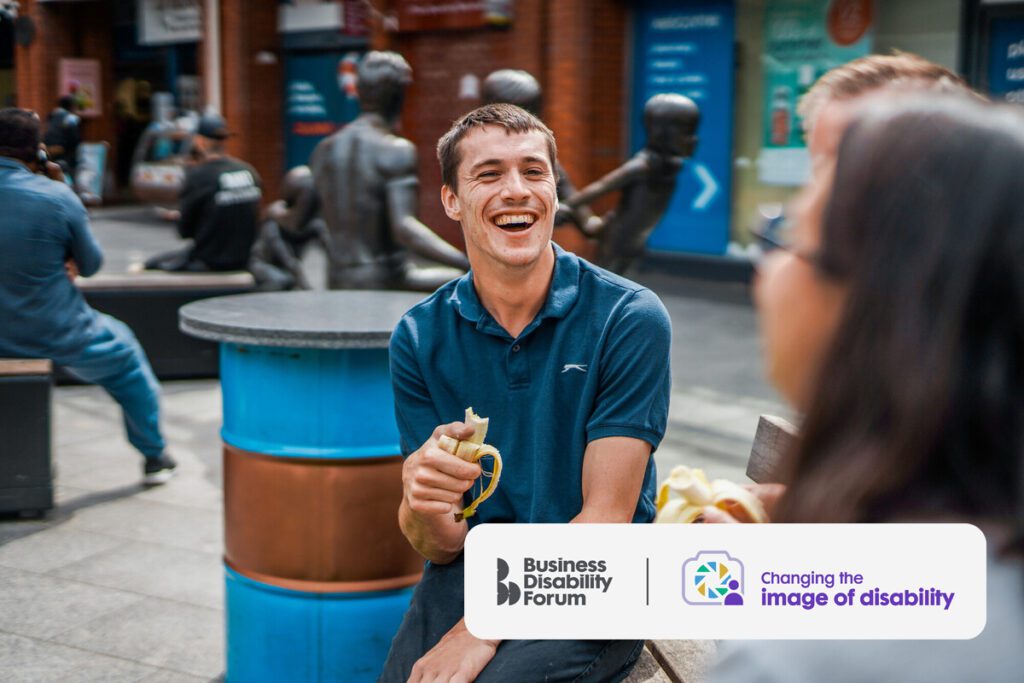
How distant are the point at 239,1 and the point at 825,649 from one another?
18277 mm

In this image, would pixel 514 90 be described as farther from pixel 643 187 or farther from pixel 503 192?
pixel 503 192

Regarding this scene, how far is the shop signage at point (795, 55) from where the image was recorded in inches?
432

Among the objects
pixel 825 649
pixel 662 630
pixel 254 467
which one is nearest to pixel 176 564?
pixel 254 467

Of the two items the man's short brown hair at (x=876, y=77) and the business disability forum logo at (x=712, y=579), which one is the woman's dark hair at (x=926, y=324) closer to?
the business disability forum logo at (x=712, y=579)

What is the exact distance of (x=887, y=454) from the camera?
955 mm

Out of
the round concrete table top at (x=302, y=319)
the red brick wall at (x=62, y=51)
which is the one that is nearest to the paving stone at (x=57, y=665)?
the round concrete table top at (x=302, y=319)

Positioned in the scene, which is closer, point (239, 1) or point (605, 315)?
point (605, 315)

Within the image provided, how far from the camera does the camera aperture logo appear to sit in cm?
143

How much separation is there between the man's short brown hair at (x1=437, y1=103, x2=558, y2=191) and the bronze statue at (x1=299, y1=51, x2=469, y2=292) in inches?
112

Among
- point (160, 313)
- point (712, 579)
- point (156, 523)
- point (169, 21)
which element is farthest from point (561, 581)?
point (169, 21)

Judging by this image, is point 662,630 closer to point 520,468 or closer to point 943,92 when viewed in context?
point 943,92

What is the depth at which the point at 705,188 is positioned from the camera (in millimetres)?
12422

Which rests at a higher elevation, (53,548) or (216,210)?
(216,210)

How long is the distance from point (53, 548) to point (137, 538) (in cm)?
33
